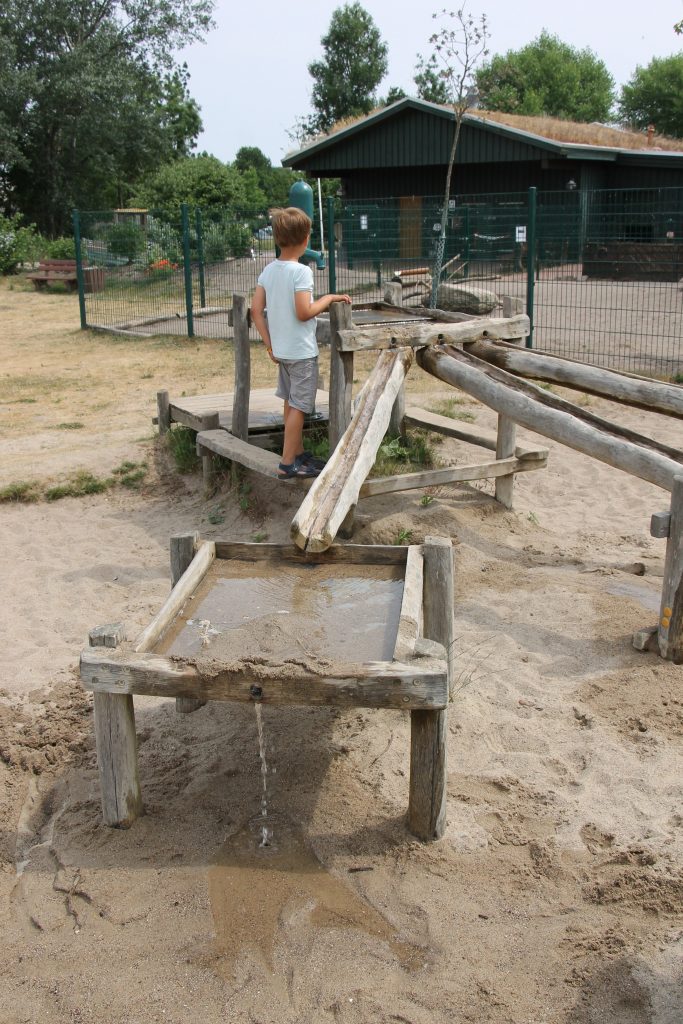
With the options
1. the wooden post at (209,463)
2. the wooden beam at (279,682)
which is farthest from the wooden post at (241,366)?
the wooden beam at (279,682)

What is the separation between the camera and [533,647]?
14.8 ft

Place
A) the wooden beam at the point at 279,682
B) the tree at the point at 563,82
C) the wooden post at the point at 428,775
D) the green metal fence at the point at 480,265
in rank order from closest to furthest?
the wooden beam at the point at 279,682 → the wooden post at the point at 428,775 → the green metal fence at the point at 480,265 → the tree at the point at 563,82

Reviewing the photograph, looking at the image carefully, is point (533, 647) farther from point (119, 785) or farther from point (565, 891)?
point (119, 785)

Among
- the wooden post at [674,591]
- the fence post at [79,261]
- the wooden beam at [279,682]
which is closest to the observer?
the wooden beam at [279,682]

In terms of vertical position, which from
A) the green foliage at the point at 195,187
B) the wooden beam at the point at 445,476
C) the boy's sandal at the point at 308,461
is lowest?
the wooden beam at the point at 445,476

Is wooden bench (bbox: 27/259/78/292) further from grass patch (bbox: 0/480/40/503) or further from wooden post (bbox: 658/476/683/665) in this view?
wooden post (bbox: 658/476/683/665)

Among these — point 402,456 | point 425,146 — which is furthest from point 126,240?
point 402,456

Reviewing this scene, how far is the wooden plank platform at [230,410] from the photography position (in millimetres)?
6792

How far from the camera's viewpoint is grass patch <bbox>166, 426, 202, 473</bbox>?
24.0 ft

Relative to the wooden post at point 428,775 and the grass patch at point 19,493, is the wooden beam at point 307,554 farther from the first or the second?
the grass patch at point 19,493

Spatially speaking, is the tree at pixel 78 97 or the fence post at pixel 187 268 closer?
the fence post at pixel 187 268

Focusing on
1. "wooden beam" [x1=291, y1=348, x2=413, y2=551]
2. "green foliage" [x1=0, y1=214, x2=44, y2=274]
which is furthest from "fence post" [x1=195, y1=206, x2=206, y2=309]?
"green foliage" [x1=0, y1=214, x2=44, y2=274]

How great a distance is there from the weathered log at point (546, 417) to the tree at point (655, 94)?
2546 inches

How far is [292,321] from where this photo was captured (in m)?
5.31
